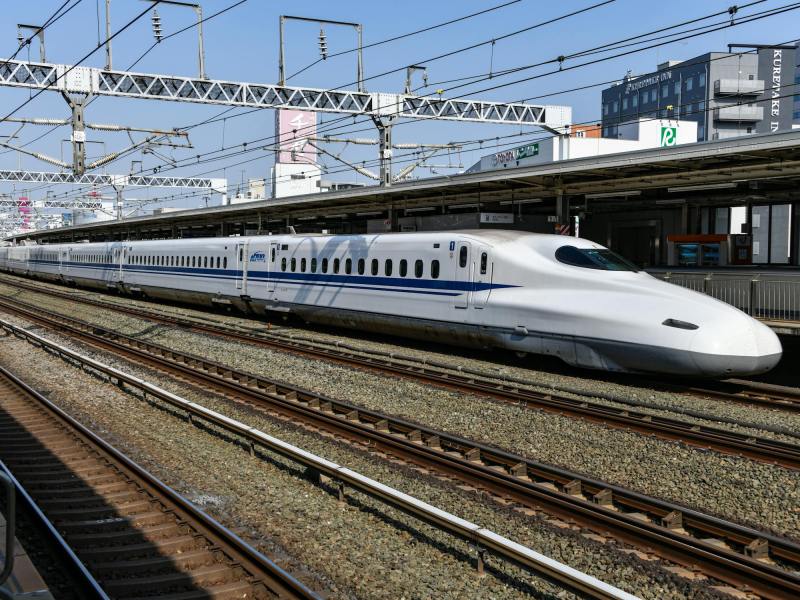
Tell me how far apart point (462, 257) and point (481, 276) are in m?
0.71

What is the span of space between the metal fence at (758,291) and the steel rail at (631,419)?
203 inches

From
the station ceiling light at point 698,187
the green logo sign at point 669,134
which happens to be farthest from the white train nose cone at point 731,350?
the green logo sign at point 669,134

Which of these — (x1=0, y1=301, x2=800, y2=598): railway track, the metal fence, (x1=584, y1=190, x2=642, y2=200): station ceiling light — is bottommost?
(x1=0, y1=301, x2=800, y2=598): railway track

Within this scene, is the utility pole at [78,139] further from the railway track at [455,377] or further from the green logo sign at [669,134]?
the green logo sign at [669,134]

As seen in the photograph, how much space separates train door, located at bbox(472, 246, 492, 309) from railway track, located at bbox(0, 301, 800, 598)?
459cm

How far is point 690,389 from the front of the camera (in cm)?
1266

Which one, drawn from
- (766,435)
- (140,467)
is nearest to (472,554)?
(140,467)

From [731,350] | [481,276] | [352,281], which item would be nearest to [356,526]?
[731,350]

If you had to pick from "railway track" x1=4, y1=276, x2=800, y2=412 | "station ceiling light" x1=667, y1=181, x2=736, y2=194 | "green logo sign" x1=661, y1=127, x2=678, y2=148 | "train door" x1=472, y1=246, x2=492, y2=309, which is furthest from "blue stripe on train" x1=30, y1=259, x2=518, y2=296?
"green logo sign" x1=661, y1=127, x2=678, y2=148

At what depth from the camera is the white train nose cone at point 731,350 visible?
11352mm

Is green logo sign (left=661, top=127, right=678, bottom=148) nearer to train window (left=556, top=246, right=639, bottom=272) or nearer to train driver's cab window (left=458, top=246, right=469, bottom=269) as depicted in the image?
train driver's cab window (left=458, top=246, right=469, bottom=269)

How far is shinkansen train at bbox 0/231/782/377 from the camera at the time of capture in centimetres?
1171

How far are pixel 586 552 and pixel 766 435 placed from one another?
16.5ft

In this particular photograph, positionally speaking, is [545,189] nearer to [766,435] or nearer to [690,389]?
[690,389]
